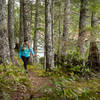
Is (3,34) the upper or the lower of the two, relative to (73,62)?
upper

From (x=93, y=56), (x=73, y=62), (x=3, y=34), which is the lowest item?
(x=73, y=62)

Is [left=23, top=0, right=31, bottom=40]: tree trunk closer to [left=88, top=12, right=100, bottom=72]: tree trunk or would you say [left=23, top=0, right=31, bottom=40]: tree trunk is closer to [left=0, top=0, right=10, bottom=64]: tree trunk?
[left=0, top=0, right=10, bottom=64]: tree trunk

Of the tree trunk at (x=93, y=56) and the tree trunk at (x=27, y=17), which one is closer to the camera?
the tree trunk at (x=93, y=56)

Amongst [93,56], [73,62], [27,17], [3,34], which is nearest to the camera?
[93,56]

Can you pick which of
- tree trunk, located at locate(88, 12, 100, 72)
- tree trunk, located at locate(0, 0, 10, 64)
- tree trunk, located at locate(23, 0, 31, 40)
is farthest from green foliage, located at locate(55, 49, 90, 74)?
tree trunk, located at locate(23, 0, 31, 40)

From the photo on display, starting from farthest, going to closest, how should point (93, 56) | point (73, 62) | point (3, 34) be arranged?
point (3, 34) → point (73, 62) → point (93, 56)

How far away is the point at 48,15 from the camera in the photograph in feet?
26.6

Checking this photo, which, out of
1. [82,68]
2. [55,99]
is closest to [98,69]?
[82,68]

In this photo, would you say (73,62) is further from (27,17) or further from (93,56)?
(27,17)

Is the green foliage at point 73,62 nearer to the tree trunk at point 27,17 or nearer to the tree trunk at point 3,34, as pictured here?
the tree trunk at point 3,34

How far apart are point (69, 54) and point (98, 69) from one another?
160 centimetres

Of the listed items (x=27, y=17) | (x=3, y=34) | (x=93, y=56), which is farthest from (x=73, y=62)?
(x=27, y=17)

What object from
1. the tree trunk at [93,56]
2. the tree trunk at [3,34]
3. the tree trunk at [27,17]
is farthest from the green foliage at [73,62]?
the tree trunk at [27,17]

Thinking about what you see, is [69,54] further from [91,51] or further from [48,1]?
[48,1]
